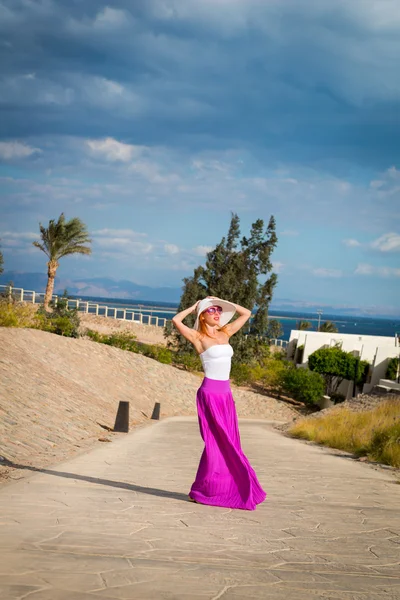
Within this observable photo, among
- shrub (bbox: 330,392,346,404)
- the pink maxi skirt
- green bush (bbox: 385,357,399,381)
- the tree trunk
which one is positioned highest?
the tree trunk

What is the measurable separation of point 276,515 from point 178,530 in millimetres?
1456

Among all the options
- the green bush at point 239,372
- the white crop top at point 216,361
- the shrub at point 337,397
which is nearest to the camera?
the white crop top at point 216,361

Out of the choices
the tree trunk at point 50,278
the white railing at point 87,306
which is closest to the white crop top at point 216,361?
the white railing at point 87,306

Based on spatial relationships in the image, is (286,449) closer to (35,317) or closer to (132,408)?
(132,408)

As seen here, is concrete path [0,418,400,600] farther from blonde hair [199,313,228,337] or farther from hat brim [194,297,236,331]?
hat brim [194,297,236,331]

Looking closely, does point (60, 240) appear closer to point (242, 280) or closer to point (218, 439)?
point (242, 280)

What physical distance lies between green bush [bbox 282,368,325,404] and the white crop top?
130ft

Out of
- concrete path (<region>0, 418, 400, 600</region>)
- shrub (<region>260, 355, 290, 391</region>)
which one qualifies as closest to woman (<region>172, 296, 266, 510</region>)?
concrete path (<region>0, 418, 400, 600</region>)

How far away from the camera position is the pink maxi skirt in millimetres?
7172

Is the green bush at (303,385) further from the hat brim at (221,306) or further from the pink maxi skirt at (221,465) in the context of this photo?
the pink maxi skirt at (221,465)

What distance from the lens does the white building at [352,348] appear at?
163 feet

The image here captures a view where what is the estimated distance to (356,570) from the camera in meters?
4.99

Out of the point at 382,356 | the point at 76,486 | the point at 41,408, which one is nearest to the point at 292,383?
the point at 382,356

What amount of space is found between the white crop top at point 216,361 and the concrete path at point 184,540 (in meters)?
1.38
